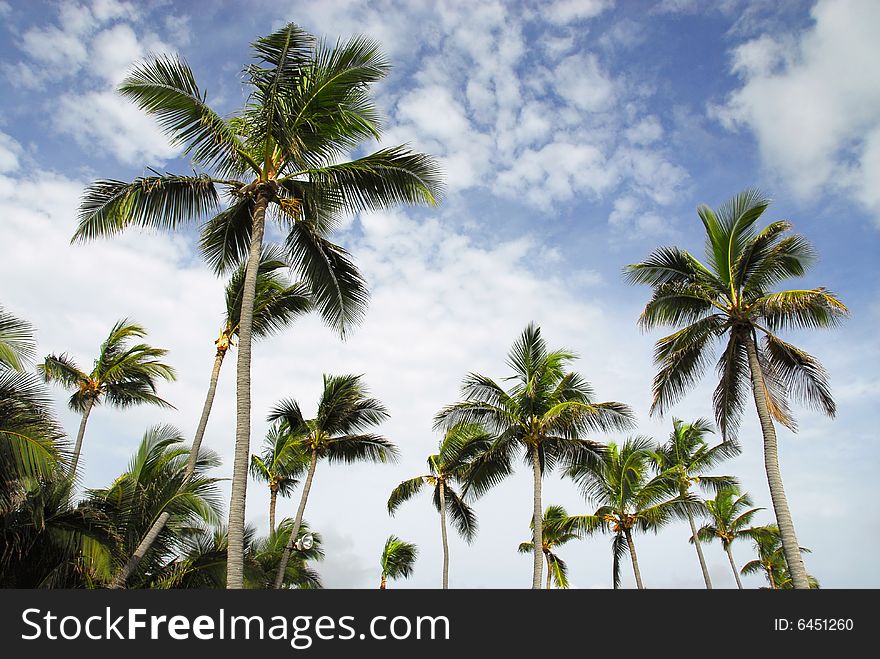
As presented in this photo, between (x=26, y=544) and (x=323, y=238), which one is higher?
(x=323, y=238)

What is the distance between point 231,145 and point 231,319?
6939 mm

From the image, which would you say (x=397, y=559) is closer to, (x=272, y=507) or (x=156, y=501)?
(x=272, y=507)

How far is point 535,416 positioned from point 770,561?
3774 centimetres

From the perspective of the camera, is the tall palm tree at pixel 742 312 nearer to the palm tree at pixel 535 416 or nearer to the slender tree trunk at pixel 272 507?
the palm tree at pixel 535 416

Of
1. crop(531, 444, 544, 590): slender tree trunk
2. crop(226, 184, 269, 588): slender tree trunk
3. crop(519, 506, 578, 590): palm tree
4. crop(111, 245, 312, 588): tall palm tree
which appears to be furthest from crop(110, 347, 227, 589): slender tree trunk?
crop(519, 506, 578, 590): palm tree

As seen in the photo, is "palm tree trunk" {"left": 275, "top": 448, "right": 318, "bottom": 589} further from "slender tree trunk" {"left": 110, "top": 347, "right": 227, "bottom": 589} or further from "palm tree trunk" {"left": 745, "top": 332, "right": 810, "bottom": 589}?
"palm tree trunk" {"left": 745, "top": 332, "right": 810, "bottom": 589}

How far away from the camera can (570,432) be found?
20.4 m

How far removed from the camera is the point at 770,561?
47031mm

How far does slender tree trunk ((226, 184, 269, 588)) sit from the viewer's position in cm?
930

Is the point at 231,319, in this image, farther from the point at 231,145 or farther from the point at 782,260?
the point at 782,260

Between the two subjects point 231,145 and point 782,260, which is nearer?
point 231,145

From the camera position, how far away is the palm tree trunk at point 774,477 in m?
13.5
